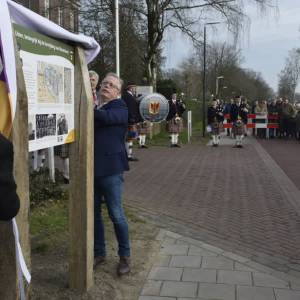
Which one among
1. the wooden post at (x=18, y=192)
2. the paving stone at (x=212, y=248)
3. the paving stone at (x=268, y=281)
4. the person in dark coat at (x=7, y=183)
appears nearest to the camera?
the person in dark coat at (x=7, y=183)

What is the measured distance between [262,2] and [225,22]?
176cm

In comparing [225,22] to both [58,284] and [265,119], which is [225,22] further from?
[58,284]

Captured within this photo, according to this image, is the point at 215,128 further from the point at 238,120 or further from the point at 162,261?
the point at 162,261

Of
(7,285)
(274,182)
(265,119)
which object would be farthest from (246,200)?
(265,119)

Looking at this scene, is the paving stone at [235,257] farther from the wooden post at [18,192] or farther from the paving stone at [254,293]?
the wooden post at [18,192]

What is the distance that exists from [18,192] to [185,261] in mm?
2583

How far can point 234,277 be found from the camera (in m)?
4.70

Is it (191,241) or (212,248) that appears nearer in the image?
(212,248)

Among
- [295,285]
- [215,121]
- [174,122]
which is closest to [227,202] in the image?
[295,285]

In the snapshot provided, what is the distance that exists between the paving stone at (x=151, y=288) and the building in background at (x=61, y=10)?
17694mm

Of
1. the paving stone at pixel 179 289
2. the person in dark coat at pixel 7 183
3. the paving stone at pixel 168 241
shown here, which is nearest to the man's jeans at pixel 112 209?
the paving stone at pixel 179 289

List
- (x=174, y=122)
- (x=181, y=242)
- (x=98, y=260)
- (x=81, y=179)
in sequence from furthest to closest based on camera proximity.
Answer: (x=174, y=122)
(x=181, y=242)
(x=98, y=260)
(x=81, y=179)

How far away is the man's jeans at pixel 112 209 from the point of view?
450 centimetres

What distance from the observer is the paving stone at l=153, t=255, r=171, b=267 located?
506 centimetres
